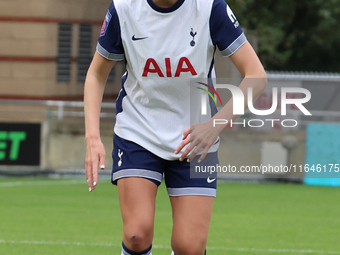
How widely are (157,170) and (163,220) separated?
5505 mm

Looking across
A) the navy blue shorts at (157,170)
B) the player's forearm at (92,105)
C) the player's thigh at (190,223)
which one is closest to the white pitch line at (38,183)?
the player's forearm at (92,105)

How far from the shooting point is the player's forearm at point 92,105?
164 inches

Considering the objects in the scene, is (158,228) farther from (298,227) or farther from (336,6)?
(336,6)

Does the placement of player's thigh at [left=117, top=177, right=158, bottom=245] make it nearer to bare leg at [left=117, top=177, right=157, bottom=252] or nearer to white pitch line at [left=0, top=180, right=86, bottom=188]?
bare leg at [left=117, top=177, right=157, bottom=252]

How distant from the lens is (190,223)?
13.6 feet

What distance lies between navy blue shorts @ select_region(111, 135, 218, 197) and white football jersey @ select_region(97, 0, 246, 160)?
0.17 feet

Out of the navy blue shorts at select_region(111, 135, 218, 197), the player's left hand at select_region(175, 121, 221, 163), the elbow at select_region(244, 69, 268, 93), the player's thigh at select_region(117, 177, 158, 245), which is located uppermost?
the elbow at select_region(244, 69, 268, 93)

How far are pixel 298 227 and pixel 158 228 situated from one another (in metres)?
1.85

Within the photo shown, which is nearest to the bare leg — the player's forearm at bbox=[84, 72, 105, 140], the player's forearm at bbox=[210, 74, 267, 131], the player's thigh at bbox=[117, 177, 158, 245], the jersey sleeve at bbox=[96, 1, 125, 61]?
the player's thigh at bbox=[117, 177, 158, 245]

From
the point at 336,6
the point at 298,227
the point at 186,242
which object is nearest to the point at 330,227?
the point at 298,227

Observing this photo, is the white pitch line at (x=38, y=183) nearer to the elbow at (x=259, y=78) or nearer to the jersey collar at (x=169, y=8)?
the jersey collar at (x=169, y=8)

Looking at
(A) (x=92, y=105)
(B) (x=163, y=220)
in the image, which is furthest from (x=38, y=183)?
(A) (x=92, y=105)

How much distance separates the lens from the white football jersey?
409 cm

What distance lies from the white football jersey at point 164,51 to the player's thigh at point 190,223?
288 mm
